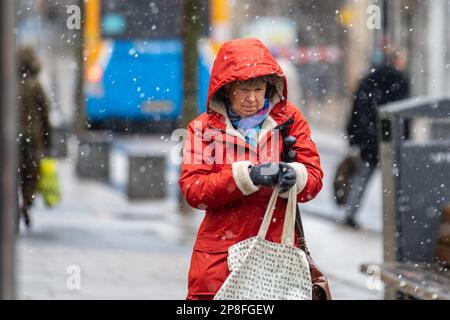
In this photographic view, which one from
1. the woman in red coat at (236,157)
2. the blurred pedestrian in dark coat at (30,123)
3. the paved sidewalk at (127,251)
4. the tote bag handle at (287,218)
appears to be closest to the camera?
the tote bag handle at (287,218)

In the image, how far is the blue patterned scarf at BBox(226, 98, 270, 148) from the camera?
14.8 feet

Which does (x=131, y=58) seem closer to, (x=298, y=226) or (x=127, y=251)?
(x=127, y=251)

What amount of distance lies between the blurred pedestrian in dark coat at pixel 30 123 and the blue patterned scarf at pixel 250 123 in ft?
22.3

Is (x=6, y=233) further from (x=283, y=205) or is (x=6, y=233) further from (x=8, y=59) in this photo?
A: (x=283, y=205)

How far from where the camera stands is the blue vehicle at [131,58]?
23.2 m

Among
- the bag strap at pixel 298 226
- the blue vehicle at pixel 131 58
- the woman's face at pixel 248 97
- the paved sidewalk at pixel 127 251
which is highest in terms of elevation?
the blue vehicle at pixel 131 58

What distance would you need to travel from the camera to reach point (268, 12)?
38.0 m

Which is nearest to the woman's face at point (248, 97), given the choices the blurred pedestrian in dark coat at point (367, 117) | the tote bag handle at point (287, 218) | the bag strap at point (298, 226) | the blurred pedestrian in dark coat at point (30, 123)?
the bag strap at point (298, 226)

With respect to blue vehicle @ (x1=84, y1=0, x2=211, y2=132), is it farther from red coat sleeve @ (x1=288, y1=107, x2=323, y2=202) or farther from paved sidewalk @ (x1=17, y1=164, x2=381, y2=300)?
red coat sleeve @ (x1=288, y1=107, x2=323, y2=202)

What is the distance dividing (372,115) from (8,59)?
999 cm

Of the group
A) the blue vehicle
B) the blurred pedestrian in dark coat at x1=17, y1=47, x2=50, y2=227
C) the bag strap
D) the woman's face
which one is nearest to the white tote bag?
the bag strap

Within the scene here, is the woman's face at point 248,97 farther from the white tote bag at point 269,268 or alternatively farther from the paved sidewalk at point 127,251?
the paved sidewalk at point 127,251

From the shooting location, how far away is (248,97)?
14.8 feet

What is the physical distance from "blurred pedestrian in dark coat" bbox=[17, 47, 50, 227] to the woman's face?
22.4ft
